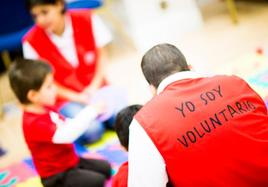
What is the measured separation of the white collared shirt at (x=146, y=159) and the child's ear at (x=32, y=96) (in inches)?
20.3

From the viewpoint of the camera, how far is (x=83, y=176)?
1445 millimetres

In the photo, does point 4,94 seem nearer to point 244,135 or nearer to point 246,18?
point 246,18

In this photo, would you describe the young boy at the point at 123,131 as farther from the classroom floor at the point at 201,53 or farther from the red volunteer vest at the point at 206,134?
the classroom floor at the point at 201,53

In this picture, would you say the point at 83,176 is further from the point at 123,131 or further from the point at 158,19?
the point at 158,19

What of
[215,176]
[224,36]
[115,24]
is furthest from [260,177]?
[115,24]

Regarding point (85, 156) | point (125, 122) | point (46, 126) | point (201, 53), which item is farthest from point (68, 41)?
point (201, 53)

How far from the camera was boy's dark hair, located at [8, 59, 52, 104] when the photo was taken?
1327mm

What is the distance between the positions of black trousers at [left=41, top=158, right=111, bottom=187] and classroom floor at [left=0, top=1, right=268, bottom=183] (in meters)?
0.56

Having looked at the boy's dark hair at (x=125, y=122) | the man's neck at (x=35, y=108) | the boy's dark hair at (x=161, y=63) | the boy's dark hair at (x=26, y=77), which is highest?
the boy's dark hair at (x=161, y=63)

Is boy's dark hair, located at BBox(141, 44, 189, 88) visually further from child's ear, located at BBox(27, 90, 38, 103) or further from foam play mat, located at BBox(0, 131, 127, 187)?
foam play mat, located at BBox(0, 131, 127, 187)

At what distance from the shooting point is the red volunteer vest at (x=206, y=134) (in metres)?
0.87

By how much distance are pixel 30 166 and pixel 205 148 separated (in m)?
1.17

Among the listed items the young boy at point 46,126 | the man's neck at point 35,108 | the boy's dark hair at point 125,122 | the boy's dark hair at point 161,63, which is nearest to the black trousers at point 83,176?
the young boy at point 46,126

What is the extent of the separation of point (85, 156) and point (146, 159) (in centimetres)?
86
